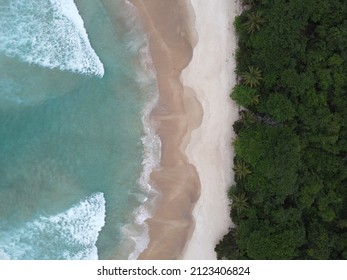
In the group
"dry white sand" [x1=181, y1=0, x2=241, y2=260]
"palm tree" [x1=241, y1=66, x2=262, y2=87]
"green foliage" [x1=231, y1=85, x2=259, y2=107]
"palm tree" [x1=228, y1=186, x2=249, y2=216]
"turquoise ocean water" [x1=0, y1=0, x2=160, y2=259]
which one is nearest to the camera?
"palm tree" [x1=241, y1=66, x2=262, y2=87]

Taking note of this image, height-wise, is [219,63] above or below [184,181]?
above

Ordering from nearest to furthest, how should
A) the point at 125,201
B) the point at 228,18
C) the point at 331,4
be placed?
the point at 331,4 → the point at 228,18 → the point at 125,201

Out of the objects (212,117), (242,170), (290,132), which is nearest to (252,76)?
(212,117)

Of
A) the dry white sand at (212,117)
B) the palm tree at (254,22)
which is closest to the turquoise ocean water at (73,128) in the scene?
the dry white sand at (212,117)

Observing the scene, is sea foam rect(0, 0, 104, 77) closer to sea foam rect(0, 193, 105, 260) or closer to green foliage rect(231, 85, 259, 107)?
green foliage rect(231, 85, 259, 107)

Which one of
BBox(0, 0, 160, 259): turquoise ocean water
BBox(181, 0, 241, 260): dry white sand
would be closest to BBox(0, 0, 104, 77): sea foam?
BBox(0, 0, 160, 259): turquoise ocean water

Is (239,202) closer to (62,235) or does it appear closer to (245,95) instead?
(245,95)
